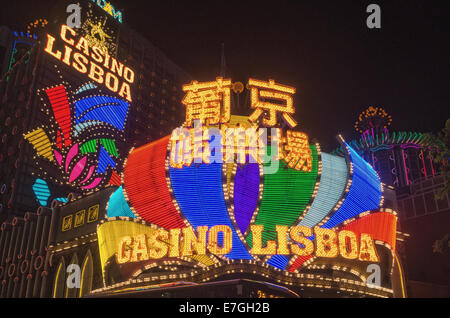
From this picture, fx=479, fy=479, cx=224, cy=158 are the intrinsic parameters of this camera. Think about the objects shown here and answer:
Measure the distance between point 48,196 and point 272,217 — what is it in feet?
84.6

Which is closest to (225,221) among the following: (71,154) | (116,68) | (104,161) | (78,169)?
(78,169)

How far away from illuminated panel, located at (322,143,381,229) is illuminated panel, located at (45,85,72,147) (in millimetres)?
27413

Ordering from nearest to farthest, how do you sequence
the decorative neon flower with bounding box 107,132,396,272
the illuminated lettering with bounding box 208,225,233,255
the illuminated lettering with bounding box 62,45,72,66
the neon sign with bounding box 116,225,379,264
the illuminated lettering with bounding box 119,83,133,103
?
the illuminated lettering with bounding box 208,225,233,255 → the neon sign with bounding box 116,225,379,264 → the decorative neon flower with bounding box 107,132,396,272 → the illuminated lettering with bounding box 62,45,72,66 → the illuminated lettering with bounding box 119,83,133,103

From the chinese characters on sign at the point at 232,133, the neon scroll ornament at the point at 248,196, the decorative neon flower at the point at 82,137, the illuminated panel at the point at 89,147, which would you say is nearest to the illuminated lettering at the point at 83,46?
the decorative neon flower at the point at 82,137

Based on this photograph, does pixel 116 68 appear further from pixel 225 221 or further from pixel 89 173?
pixel 225 221

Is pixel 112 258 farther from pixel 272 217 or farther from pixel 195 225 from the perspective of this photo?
pixel 272 217

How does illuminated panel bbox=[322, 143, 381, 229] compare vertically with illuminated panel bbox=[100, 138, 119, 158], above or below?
below

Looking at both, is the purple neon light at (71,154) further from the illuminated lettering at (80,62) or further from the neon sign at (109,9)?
the neon sign at (109,9)

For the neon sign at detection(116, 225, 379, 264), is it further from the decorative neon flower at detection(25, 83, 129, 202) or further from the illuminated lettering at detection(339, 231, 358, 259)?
the decorative neon flower at detection(25, 83, 129, 202)

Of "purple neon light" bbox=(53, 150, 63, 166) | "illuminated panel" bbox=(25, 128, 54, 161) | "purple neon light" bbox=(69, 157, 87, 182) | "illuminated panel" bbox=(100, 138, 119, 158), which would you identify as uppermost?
"illuminated panel" bbox=(100, 138, 119, 158)

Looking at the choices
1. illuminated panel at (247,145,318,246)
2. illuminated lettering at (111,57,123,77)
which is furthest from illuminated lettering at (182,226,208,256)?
illuminated lettering at (111,57,123,77)

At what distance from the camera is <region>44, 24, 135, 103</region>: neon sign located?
45.5 metres

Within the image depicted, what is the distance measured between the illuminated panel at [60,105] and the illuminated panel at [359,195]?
2741cm

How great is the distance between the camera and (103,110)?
4656cm
